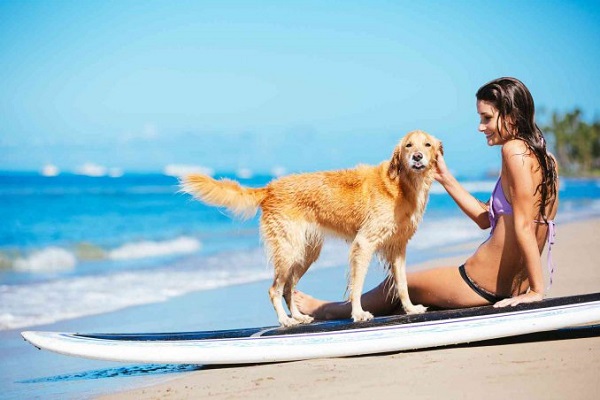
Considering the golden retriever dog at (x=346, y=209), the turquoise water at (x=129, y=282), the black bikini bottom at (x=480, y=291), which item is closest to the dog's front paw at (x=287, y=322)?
the golden retriever dog at (x=346, y=209)

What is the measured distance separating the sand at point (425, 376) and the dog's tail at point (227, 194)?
1.42 metres

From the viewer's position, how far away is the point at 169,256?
1412cm

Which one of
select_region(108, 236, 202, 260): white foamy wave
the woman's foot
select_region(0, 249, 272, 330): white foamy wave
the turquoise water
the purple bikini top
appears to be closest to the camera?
the purple bikini top

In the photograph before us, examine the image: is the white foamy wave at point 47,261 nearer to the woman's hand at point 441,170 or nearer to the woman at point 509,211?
the woman's hand at point 441,170

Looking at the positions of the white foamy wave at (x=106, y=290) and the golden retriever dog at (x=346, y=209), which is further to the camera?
the white foamy wave at (x=106, y=290)

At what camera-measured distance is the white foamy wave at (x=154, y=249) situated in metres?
14.6

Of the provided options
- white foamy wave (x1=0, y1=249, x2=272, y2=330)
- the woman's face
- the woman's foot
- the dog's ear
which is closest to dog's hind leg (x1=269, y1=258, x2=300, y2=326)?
the woman's foot

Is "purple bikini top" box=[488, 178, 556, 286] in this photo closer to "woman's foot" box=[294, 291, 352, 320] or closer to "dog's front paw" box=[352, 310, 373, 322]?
"dog's front paw" box=[352, 310, 373, 322]

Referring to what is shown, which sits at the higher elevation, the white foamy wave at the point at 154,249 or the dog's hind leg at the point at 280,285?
the white foamy wave at the point at 154,249

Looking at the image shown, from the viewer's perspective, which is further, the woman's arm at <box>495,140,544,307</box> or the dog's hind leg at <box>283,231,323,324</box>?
the dog's hind leg at <box>283,231,323,324</box>

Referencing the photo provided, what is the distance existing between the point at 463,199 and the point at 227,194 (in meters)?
1.91

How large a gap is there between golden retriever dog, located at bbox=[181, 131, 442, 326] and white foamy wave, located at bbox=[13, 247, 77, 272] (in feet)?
23.9

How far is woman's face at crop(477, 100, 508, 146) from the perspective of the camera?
500 centimetres

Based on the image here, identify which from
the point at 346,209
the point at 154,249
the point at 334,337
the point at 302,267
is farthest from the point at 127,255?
the point at 334,337
